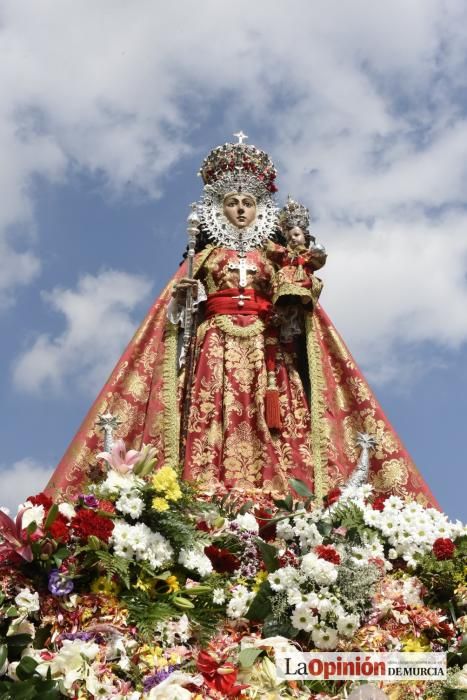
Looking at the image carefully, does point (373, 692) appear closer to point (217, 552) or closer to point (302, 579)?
point (302, 579)

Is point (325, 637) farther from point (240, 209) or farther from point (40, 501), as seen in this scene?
point (240, 209)

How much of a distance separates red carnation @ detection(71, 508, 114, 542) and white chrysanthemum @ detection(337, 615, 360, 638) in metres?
1.42

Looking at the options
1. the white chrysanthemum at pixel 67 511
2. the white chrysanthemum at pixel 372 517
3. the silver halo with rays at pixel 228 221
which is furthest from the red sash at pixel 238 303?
the white chrysanthemum at pixel 67 511

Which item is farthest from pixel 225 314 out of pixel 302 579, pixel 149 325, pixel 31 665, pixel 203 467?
pixel 31 665

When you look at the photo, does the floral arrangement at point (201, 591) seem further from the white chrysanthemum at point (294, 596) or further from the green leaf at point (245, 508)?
the green leaf at point (245, 508)

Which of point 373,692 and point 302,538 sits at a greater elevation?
point 302,538

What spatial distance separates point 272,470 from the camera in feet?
28.6

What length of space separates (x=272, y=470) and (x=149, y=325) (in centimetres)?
226

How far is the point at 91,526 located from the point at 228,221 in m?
5.44

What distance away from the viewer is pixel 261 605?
18.1 ft

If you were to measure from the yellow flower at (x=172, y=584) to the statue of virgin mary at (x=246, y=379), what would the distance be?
9.12 feet

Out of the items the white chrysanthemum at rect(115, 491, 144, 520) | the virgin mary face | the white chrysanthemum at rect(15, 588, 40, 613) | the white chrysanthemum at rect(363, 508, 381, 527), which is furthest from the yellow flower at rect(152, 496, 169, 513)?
the virgin mary face

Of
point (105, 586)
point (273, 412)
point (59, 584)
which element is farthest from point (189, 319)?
point (59, 584)

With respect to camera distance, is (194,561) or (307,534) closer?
(194,561)
